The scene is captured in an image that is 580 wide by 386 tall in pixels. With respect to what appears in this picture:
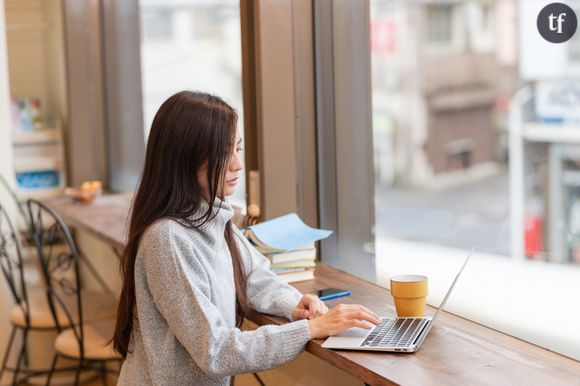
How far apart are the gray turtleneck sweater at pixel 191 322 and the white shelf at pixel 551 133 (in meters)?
0.64

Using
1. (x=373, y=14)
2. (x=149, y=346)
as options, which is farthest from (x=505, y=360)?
(x=373, y=14)

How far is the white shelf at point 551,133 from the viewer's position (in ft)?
5.68

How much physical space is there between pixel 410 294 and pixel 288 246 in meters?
0.50

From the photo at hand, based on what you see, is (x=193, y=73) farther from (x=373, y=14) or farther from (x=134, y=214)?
(x=134, y=214)

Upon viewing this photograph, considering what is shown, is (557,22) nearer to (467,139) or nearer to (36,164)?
(467,139)

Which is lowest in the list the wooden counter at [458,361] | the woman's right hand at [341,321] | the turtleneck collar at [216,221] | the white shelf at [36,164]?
the wooden counter at [458,361]

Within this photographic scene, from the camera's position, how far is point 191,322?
5.59ft

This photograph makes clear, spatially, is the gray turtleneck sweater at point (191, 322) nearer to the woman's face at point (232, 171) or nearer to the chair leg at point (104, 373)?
the woman's face at point (232, 171)

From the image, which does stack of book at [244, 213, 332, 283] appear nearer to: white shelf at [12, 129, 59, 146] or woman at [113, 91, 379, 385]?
woman at [113, 91, 379, 385]

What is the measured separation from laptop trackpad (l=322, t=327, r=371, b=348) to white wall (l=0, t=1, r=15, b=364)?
265 cm

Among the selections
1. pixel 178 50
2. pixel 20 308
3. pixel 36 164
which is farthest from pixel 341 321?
pixel 178 50

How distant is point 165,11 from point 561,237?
3477mm

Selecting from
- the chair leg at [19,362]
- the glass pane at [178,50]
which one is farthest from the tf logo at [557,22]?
the chair leg at [19,362]

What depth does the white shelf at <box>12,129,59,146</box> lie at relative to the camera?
174 inches
